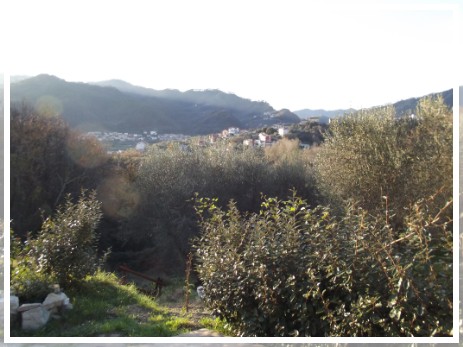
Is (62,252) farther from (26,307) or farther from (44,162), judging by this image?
(44,162)

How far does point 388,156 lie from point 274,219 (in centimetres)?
369

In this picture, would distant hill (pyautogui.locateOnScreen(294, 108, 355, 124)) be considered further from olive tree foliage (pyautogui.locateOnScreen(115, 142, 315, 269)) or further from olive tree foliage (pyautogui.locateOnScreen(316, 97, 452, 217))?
olive tree foliage (pyautogui.locateOnScreen(115, 142, 315, 269))

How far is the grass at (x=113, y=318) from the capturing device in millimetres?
3564

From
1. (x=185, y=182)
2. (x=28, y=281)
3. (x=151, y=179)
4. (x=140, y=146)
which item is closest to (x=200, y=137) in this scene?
(x=185, y=182)

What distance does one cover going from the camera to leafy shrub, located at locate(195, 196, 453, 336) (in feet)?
8.90

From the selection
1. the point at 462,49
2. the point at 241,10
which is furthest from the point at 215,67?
the point at 462,49

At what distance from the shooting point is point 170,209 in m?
9.55

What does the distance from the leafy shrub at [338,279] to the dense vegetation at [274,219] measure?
10 mm

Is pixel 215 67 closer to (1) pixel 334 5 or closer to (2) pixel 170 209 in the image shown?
(1) pixel 334 5

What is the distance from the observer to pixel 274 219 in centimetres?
362

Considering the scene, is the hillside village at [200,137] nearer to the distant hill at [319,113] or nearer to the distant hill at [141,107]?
the distant hill at [141,107]

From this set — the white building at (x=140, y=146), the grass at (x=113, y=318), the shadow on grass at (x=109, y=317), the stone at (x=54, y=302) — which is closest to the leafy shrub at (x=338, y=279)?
the grass at (x=113, y=318)

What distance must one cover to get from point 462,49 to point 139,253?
803cm

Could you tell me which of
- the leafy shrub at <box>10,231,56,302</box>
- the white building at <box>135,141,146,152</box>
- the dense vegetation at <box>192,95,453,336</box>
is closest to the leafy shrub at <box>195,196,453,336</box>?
the dense vegetation at <box>192,95,453,336</box>
